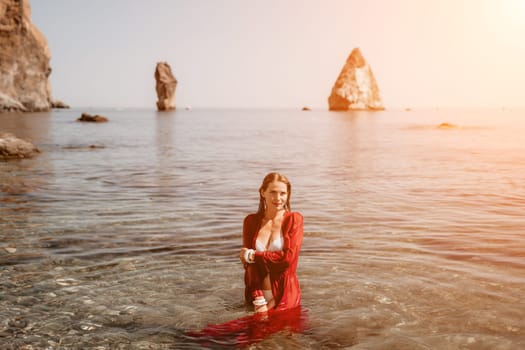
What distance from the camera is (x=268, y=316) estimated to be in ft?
16.7

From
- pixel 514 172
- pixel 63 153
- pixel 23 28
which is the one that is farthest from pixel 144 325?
pixel 23 28

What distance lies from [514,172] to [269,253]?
16820 millimetres

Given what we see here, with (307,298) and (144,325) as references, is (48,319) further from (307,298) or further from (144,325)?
(307,298)

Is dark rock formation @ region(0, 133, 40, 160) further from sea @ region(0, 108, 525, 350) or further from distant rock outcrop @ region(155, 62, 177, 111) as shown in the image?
distant rock outcrop @ region(155, 62, 177, 111)

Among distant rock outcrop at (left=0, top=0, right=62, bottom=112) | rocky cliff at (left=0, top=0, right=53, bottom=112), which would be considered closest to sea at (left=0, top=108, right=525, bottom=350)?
distant rock outcrop at (left=0, top=0, right=62, bottom=112)

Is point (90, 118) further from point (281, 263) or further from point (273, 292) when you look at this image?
point (281, 263)

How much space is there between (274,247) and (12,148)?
1986cm

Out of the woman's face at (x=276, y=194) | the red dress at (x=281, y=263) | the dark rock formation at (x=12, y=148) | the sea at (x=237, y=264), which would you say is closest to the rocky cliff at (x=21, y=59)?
the dark rock formation at (x=12, y=148)

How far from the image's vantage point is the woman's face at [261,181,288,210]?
498 centimetres

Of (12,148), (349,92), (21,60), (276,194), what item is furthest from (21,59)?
(349,92)

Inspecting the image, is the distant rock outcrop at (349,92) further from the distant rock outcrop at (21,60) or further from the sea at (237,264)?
the sea at (237,264)

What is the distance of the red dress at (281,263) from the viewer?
494 cm

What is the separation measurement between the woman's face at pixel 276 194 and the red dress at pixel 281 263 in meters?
0.13

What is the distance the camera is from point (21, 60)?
104 m
